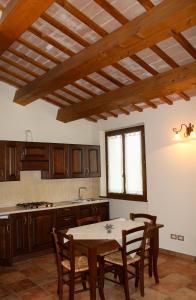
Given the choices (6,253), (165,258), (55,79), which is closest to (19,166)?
(6,253)

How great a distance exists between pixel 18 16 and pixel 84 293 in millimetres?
3313

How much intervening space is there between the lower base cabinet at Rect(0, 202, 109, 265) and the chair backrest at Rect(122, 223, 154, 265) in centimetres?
202

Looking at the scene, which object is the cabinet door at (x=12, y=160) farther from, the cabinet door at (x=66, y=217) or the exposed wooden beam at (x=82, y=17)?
the exposed wooden beam at (x=82, y=17)

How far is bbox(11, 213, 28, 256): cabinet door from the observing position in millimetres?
4520

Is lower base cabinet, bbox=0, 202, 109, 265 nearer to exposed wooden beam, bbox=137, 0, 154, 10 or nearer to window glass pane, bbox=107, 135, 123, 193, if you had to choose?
window glass pane, bbox=107, 135, 123, 193

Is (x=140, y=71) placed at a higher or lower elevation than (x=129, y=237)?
higher

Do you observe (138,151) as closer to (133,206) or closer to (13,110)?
(133,206)

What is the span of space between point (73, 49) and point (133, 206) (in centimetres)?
325

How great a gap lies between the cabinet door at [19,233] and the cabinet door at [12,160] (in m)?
0.69

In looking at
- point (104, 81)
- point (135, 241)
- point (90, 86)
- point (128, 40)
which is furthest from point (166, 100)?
point (135, 241)

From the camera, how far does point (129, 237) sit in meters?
3.32

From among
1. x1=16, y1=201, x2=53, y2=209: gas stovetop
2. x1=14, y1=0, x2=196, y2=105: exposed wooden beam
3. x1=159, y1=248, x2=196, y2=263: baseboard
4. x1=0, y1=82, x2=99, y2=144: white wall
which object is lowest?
x1=159, y1=248, x2=196, y2=263: baseboard

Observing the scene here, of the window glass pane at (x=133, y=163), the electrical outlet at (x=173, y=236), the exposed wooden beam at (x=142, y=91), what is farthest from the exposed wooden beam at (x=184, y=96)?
the electrical outlet at (x=173, y=236)

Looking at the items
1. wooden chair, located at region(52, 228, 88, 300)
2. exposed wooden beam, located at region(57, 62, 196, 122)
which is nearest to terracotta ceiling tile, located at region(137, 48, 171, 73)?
exposed wooden beam, located at region(57, 62, 196, 122)
